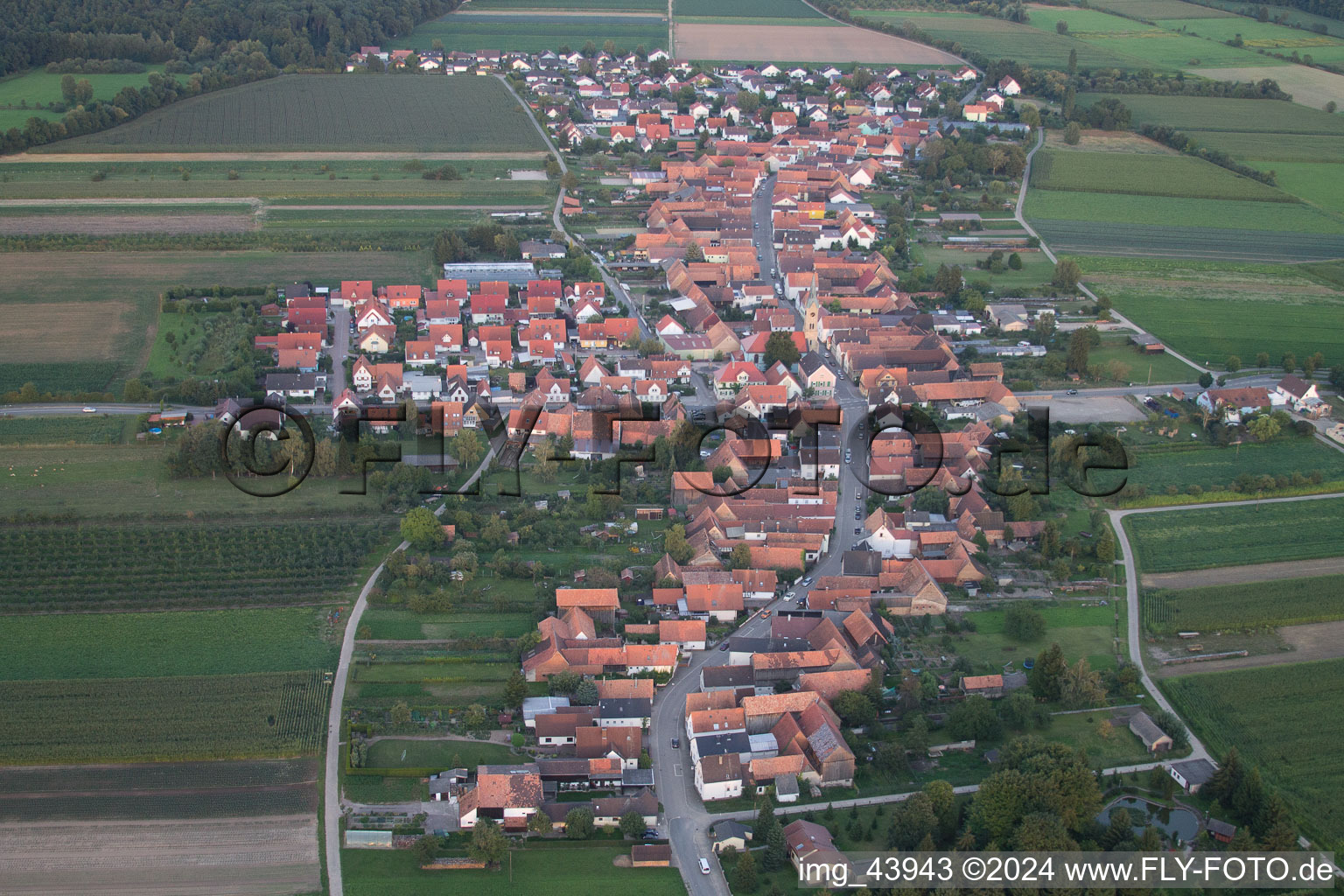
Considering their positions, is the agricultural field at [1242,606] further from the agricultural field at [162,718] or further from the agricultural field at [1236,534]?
the agricultural field at [162,718]

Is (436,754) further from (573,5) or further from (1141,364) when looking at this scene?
(573,5)

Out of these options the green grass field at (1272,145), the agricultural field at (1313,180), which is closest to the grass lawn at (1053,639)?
the agricultural field at (1313,180)

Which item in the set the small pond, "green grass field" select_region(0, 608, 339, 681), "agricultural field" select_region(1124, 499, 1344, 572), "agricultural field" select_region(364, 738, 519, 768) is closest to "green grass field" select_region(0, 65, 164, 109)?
"green grass field" select_region(0, 608, 339, 681)

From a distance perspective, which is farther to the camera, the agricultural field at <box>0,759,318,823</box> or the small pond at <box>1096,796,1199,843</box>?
the agricultural field at <box>0,759,318,823</box>

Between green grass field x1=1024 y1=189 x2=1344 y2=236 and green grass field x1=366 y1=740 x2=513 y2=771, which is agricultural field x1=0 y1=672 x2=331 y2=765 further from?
green grass field x1=1024 y1=189 x2=1344 y2=236

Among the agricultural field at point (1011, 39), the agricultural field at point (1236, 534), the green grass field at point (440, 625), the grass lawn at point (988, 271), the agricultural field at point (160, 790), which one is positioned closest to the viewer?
the agricultural field at point (160, 790)

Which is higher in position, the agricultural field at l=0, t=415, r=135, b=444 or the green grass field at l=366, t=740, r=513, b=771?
the agricultural field at l=0, t=415, r=135, b=444
